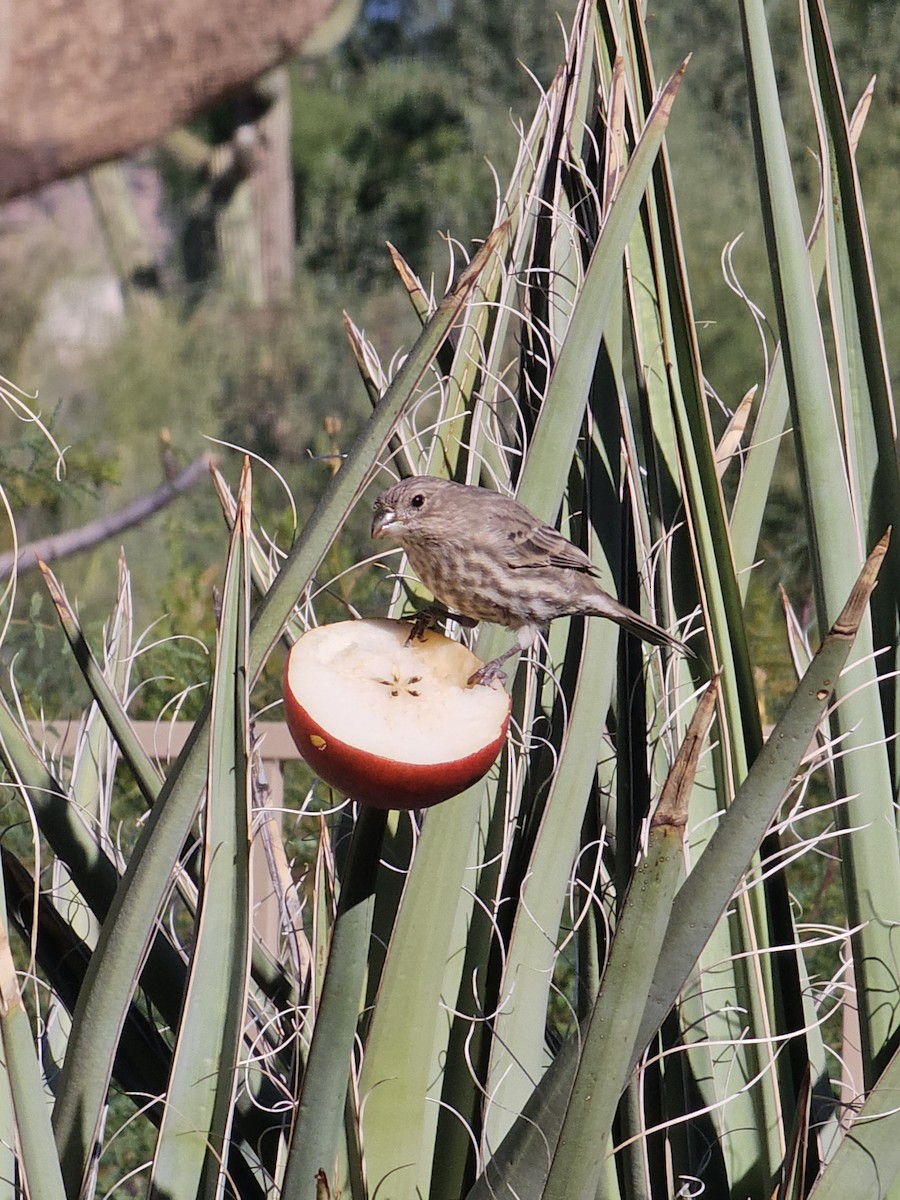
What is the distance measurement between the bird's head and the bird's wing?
2.3 inches

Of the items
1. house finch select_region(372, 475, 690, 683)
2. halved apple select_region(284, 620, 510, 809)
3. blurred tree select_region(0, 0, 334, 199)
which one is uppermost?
halved apple select_region(284, 620, 510, 809)

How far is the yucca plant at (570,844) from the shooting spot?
2.45ft

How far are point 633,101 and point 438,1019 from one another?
726 millimetres

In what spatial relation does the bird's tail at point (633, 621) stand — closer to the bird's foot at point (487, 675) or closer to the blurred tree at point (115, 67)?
the bird's foot at point (487, 675)

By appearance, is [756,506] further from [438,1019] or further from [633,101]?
[438,1019]

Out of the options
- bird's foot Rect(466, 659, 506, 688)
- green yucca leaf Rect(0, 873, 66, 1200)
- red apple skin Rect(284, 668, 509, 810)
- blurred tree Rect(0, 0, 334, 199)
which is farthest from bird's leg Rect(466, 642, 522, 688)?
blurred tree Rect(0, 0, 334, 199)

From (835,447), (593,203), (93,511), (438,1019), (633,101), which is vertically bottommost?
(93,511)

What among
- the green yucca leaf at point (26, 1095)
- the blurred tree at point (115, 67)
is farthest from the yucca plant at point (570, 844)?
the blurred tree at point (115, 67)

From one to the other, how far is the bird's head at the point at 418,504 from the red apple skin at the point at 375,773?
363 mm

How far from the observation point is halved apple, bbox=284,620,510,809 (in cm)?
75

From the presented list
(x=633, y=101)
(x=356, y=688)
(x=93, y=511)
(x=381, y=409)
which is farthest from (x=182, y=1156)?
(x=93, y=511)

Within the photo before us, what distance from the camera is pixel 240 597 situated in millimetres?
780

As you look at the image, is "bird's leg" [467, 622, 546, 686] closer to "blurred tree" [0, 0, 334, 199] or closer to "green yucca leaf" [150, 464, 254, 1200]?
"green yucca leaf" [150, 464, 254, 1200]

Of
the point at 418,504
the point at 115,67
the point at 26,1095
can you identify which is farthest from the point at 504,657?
the point at 115,67
